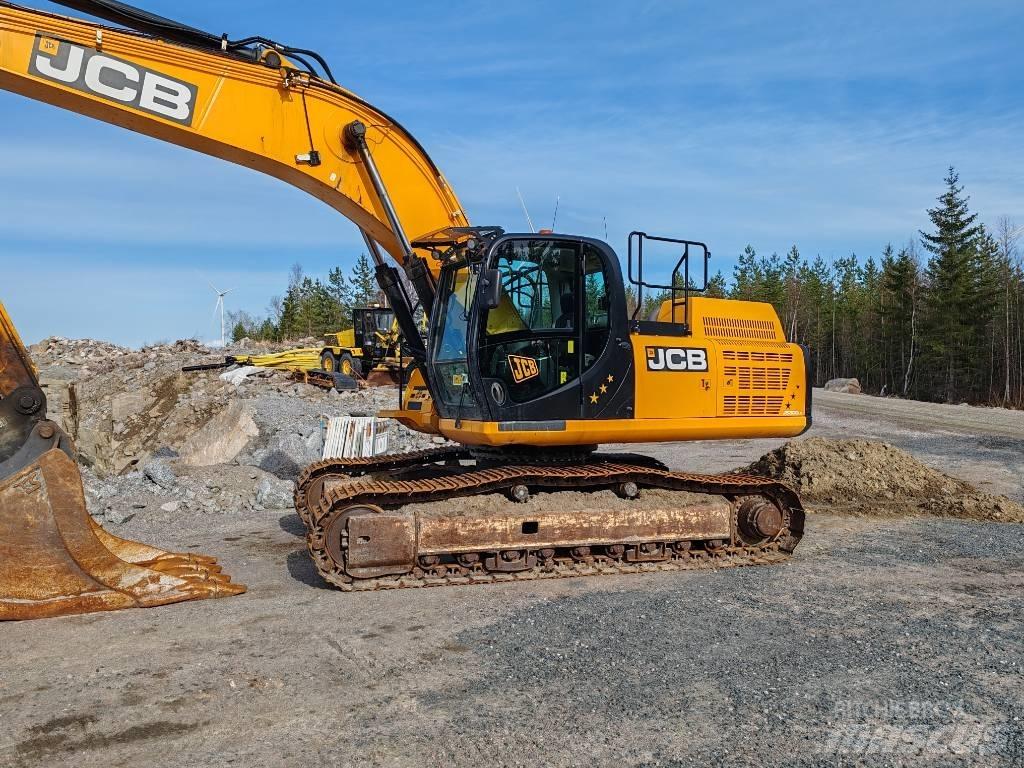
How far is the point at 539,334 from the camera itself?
6.62m

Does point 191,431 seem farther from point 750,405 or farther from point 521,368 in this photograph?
point 750,405

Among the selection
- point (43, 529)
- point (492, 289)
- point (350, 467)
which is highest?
point (492, 289)

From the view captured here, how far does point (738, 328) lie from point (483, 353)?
8.63 ft

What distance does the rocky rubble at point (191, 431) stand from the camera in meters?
9.86

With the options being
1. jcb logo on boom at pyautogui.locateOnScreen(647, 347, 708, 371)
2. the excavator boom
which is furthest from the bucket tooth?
jcb logo on boom at pyautogui.locateOnScreen(647, 347, 708, 371)

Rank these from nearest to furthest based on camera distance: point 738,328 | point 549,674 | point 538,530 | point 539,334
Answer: point 549,674 → point 538,530 → point 539,334 → point 738,328

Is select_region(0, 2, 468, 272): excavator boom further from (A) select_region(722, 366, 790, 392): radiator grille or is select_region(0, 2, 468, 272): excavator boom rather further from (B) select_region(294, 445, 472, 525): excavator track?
(A) select_region(722, 366, 790, 392): radiator grille

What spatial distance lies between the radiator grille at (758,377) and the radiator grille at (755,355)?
83 millimetres

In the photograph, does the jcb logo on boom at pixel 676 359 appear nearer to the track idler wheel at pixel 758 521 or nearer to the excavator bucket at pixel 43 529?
the track idler wheel at pixel 758 521

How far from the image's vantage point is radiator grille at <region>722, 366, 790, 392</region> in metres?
7.32

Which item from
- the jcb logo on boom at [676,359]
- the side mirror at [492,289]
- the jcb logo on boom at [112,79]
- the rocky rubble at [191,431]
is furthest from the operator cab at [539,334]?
the rocky rubble at [191,431]

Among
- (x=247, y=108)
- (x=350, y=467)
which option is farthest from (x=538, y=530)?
(x=247, y=108)

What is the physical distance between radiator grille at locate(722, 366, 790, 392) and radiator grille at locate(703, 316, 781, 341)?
0.36 m

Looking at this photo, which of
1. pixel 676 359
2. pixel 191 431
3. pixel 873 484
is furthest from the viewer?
pixel 191 431
